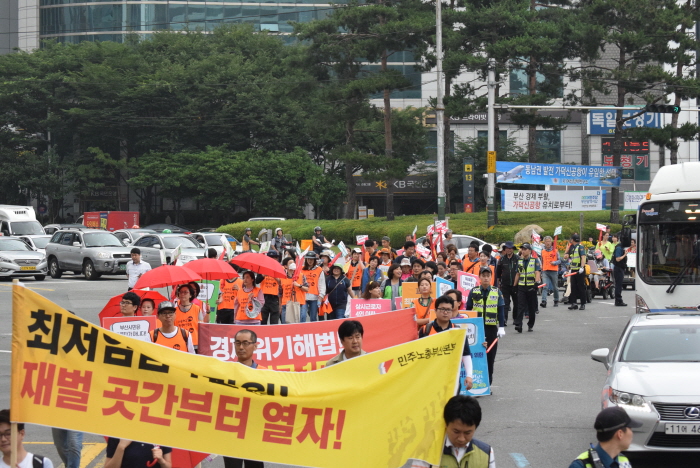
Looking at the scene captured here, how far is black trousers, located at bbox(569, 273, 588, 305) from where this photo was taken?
2302 centimetres

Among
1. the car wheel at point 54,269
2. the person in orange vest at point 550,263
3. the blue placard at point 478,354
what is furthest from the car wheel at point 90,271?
the blue placard at point 478,354

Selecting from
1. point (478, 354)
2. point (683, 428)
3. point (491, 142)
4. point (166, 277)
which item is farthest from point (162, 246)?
point (683, 428)

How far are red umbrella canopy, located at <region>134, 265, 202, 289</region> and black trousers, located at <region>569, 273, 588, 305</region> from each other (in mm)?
13719

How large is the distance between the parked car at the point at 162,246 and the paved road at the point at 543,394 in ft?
33.7

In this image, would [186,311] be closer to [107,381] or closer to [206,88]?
[107,381]

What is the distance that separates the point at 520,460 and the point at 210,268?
18.9 ft

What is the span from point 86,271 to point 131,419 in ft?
93.9

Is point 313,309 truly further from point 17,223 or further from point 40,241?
point 17,223

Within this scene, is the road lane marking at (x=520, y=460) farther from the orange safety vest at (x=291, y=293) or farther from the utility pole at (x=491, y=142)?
the utility pole at (x=491, y=142)

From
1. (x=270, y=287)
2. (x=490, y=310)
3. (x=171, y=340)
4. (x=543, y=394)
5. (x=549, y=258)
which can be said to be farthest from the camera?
(x=549, y=258)

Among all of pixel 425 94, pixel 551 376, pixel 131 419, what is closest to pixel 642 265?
pixel 551 376

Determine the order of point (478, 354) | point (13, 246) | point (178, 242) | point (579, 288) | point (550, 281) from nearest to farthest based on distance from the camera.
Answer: point (478, 354)
point (579, 288)
point (550, 281)
point (13, 246)
point (178, 242)

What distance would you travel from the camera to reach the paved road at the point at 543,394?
884 centimetres

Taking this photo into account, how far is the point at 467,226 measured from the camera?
37.9 meters
